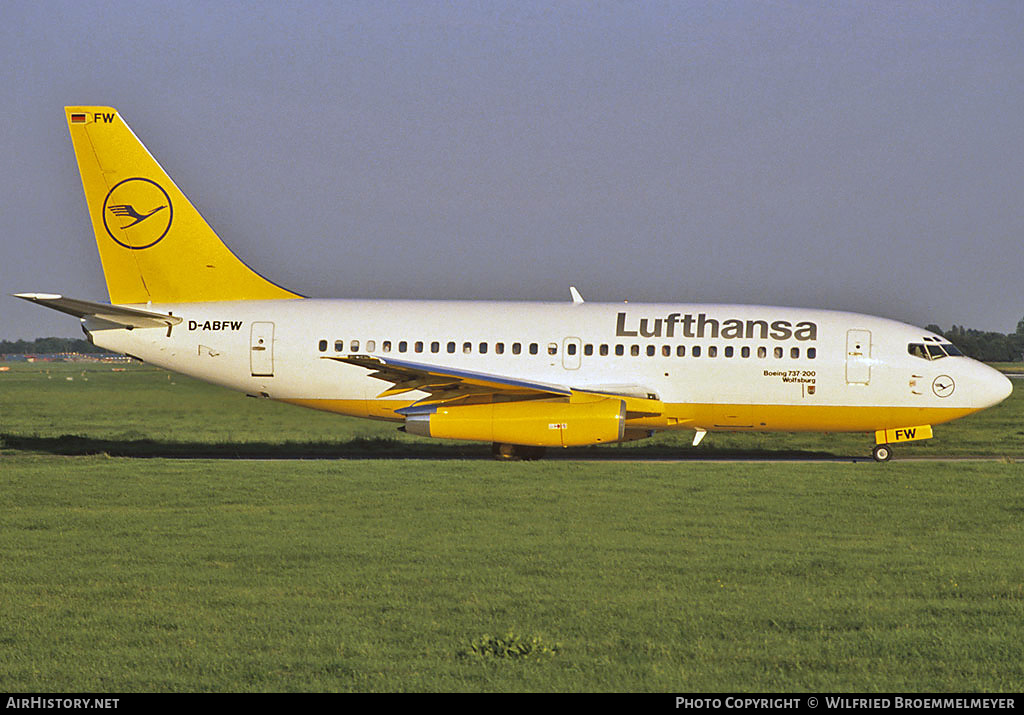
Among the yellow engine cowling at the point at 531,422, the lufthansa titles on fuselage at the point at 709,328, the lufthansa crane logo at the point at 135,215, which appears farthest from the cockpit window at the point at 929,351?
the lufthansa crane logo at the point at 135,215

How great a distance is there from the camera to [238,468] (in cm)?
2281

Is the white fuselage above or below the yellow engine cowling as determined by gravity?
above

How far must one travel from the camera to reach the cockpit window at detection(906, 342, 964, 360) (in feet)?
84.1

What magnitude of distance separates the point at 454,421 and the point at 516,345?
2.88 metres

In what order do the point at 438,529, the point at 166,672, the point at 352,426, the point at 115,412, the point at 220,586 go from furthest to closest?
the point at 115,412 → the point at 352,426 → the point at 438,529 → the point at 220,586 → the point at 166,672

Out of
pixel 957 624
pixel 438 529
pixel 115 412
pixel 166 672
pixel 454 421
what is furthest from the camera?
pixel 115 412

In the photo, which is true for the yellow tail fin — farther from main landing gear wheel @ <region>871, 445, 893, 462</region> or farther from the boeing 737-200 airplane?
main landing gear wheel @ <region>871, 445, 893, 462</region>

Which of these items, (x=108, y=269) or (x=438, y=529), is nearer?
(x=438, y=529)

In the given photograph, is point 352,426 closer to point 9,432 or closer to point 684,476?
point 9,432

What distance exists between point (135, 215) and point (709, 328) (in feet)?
47.5

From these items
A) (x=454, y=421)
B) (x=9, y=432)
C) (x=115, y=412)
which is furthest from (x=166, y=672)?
(x=115, y=412)

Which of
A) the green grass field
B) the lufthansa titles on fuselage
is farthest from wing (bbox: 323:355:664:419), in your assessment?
the green grass field

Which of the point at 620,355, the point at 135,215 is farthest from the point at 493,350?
Answer: the point at 135,215

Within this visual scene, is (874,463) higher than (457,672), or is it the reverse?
(874,463)
